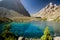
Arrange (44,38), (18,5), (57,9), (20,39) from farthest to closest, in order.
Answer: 1. (57,9)
2. (18,5)
3. (20,39)
4. (44,38)

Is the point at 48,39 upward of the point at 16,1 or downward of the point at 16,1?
downward

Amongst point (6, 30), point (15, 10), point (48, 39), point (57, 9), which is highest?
point (57, 9)

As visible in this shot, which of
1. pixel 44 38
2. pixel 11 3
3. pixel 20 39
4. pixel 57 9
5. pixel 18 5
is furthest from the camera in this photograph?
pixel 57 9

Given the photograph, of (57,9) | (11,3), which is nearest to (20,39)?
(11,3)

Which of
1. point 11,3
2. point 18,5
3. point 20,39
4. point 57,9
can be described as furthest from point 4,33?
point 57,9

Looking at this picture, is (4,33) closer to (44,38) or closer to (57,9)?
(44,38)

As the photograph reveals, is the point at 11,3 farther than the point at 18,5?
No

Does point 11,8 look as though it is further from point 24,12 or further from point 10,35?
point 10,35

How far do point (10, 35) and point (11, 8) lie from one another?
109172mm

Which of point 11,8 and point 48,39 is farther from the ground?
point 11,8

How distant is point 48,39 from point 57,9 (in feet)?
473

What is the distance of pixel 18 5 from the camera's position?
115750 mm

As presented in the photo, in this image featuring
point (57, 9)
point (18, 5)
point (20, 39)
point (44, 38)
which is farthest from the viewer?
point (57, 9)

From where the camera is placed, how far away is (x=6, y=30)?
6867 millimetres
